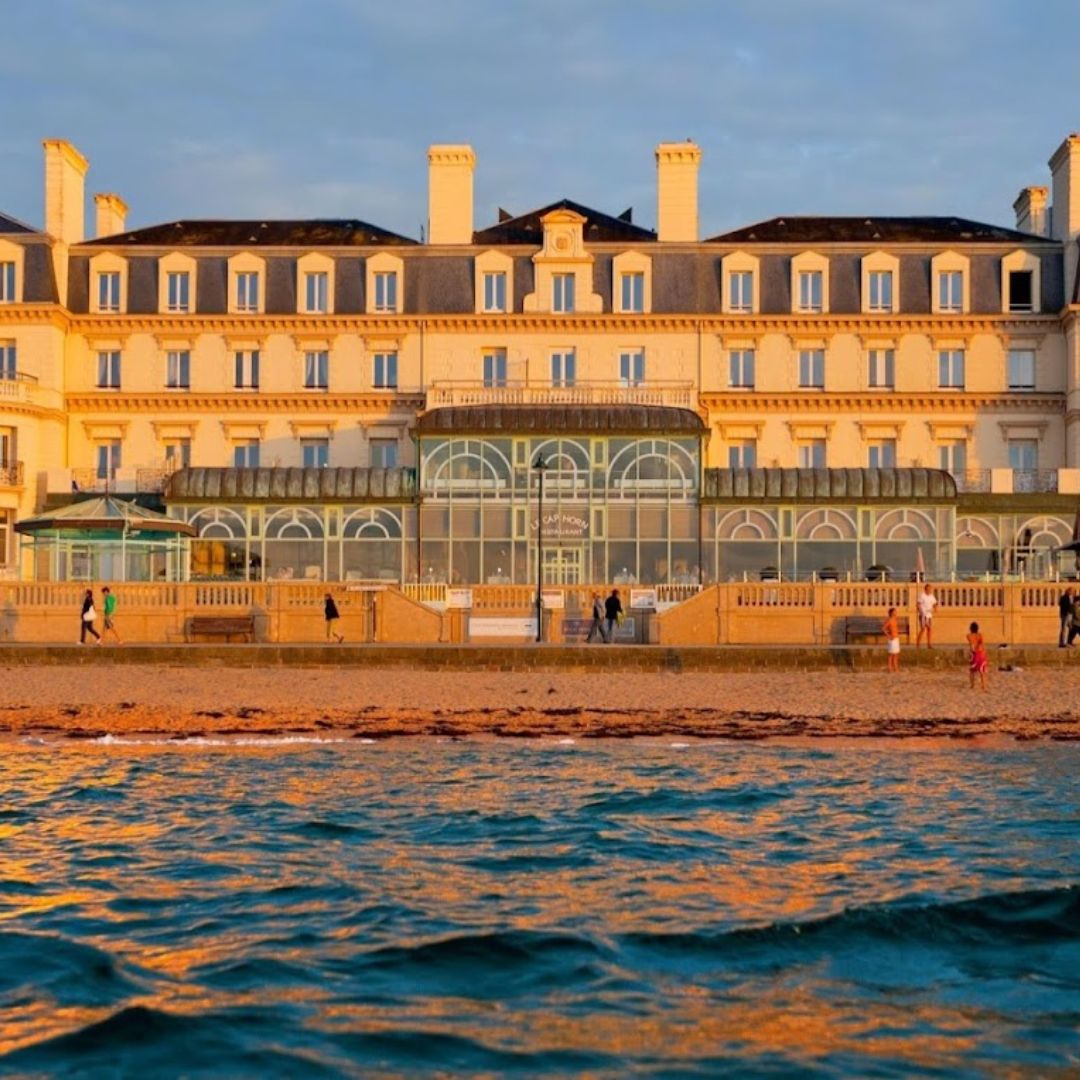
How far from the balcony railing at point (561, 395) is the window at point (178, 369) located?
Result: 9.74 metres

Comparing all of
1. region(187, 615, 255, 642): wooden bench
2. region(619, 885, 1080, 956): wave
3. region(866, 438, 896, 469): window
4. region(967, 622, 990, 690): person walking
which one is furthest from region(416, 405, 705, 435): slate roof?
region(619, 885, 1080, 956): wave

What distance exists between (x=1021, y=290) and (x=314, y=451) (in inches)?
1029

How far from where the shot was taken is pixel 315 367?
5850cm

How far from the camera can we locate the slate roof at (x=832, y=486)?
164 ft

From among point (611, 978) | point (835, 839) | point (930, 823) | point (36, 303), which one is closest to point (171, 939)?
point (611, 978)

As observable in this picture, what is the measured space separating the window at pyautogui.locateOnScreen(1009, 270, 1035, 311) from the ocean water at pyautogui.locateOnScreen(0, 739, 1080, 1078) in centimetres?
4130

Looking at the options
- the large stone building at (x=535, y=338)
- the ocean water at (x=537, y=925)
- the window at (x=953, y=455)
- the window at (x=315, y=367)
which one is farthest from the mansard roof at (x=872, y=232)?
the ocean water at (x=537, y=925)

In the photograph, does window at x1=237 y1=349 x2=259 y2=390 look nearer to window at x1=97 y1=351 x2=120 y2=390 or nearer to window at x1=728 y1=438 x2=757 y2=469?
window at x1=97 y1=351 x2=120 y2=390

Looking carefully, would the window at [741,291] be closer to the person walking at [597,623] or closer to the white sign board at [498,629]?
the person walking at [597,623]

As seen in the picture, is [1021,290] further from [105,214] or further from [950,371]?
[105,214]

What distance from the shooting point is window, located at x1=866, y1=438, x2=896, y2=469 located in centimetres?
5741

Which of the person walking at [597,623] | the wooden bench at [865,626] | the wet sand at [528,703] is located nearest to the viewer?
the wet sand at [528,703]

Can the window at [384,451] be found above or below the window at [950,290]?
below

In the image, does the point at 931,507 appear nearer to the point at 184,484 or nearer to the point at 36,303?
the point at 184,484
